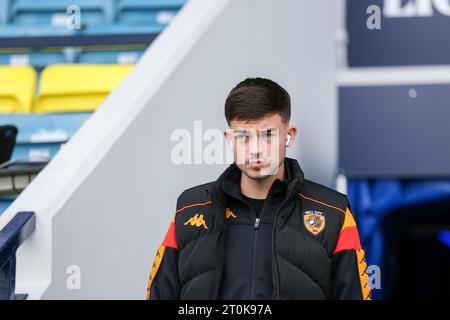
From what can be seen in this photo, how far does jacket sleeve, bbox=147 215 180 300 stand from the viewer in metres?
1.91

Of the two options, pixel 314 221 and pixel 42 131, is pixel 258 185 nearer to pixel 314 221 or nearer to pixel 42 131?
pixel 314 221

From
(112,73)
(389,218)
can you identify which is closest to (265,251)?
(389,218)

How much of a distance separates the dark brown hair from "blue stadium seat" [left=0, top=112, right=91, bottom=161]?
2046mm

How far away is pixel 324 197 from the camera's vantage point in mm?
1943

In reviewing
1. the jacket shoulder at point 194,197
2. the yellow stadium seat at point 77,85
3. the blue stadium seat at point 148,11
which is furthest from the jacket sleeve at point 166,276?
the blue stadium seat at point 148,11

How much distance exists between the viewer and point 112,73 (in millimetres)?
4016

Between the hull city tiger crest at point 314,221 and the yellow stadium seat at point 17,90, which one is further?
the yellow stadium seat at point 17,90

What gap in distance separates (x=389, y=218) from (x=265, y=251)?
1.98ft

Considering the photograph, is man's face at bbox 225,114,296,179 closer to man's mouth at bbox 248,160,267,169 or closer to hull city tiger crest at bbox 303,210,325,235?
man's mouth at bbox 248,160,267,169

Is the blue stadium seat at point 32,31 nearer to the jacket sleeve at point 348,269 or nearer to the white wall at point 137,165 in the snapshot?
the white wall at point 137,165

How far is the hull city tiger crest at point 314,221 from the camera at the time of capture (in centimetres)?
188

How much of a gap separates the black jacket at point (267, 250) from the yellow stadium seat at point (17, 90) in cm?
238

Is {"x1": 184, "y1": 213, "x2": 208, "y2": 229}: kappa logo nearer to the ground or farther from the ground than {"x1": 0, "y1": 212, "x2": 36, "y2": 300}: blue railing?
farther from the ground

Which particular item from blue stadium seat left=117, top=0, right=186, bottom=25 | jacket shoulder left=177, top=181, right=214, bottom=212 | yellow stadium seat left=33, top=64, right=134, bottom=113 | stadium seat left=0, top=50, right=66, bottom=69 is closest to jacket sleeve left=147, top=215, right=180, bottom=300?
jacket shoulder left=177, top=181, right=214, bottom=212
